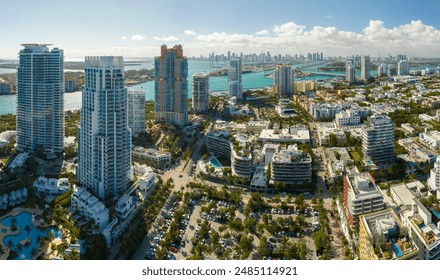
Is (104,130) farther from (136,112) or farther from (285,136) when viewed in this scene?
(285,136)

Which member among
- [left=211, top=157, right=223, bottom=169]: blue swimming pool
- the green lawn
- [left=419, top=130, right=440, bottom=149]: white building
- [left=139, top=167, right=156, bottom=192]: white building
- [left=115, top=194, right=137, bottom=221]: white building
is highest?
[left=419, top=130, right=440, bottom=149]: white building

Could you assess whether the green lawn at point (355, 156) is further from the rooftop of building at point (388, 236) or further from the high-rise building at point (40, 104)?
the high-rise building at point (40, 104)

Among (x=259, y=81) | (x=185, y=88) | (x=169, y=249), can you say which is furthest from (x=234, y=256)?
(x=259, y=81)

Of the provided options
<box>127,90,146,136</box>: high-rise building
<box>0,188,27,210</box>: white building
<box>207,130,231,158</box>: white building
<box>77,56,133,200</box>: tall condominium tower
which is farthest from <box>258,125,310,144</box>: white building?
<box>0,188,27,210</box>: white building

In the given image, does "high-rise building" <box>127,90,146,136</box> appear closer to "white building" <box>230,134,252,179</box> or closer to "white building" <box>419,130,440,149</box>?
"white building" <box>230,134,252,179</box>

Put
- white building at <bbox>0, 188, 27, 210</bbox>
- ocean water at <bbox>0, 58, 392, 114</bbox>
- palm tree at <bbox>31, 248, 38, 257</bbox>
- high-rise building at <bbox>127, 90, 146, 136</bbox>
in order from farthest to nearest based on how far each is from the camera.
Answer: ocean water at <bbox>0, 58, 392, 114</bbox>
high-rise building at <bbox>127, 90, 146, 136</bbox>
white building at <bbox>0, 188, 27, 210</bbox>
palm tree at <bbox>31, 248, 38, 257</bbox>

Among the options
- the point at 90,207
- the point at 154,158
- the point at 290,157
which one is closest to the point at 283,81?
the point at 154,158

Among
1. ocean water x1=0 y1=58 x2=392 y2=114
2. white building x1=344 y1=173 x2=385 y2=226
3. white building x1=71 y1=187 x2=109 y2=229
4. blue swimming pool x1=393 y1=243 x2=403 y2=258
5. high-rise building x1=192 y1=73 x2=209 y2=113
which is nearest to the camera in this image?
blue swimming pool x1=393 y1=243 x2=403 y2=258
